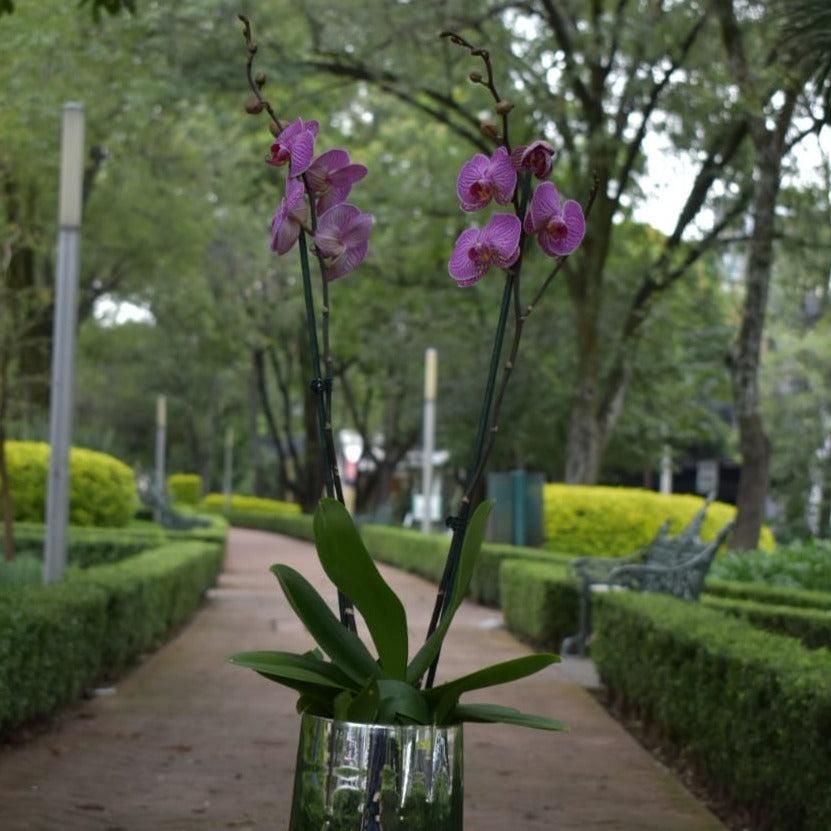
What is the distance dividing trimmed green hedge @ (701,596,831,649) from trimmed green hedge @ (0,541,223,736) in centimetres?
390

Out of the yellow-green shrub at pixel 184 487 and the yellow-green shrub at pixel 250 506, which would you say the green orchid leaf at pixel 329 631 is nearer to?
the yellow-green shrub at pixel 250 506

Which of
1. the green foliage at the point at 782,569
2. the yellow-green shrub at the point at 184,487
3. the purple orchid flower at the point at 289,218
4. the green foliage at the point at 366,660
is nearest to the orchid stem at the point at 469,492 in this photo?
the green foliage at the point at 366,660

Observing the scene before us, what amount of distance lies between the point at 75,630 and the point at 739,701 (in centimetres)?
390

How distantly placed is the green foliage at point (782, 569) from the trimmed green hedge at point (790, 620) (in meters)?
4.09

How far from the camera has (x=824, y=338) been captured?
120ft

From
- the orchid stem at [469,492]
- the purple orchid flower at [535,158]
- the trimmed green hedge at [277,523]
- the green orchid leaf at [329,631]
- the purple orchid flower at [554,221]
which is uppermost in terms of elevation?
the purple orchid flower at [535,158]

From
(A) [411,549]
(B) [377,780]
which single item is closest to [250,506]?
(A) [411,549]

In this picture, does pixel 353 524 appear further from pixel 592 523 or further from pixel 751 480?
pixel 592 523

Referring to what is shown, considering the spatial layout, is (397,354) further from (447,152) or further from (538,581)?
(538,581)

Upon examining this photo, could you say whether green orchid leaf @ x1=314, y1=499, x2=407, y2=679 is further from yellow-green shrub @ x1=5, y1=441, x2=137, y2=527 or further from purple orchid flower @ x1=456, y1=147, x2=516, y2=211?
yellow-green shrub @ x1=5, y1=441, x2=137, y2=527

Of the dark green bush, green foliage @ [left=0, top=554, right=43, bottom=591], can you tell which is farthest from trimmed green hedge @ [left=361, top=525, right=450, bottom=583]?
green foliage @ [left=0, top=554, right=43, bottom=591]

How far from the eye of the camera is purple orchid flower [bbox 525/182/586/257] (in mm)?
3631

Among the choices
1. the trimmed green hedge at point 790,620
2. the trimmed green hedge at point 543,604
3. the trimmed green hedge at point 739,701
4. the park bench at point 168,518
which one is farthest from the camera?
the park bench at point 168,518

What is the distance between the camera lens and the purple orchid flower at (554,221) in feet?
11.9
